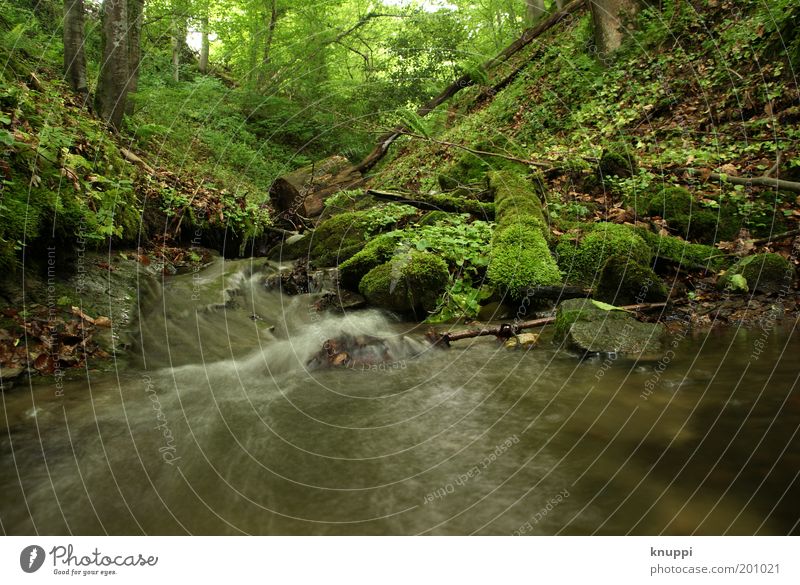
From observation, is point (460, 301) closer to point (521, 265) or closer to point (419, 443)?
point (521, 265)

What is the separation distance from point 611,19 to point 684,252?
29.4 ft

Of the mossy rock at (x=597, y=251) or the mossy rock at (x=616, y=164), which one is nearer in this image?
the mossy rock at (x=597, y=251)

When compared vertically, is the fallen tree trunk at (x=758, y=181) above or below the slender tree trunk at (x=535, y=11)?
below

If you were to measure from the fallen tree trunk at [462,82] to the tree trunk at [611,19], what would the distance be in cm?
388

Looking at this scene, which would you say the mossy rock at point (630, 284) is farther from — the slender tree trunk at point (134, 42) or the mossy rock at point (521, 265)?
the slender tree trunk at point (134, 42)

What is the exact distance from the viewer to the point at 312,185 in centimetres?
1395

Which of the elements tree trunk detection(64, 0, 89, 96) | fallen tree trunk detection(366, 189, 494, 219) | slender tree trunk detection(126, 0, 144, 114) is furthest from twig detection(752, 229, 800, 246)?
tree trunk detection(64, 0, 89, 96)

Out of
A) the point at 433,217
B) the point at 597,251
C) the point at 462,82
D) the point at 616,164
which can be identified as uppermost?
the point at 462,82

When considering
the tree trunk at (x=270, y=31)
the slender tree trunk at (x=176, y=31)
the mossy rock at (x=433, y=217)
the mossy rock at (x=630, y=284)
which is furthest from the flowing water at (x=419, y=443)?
the tree trunk at (x=270, y=31)

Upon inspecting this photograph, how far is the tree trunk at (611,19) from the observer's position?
12250mm

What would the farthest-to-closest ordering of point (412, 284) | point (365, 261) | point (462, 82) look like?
point (462, 82) < point (365, 261) < point (412, 284)

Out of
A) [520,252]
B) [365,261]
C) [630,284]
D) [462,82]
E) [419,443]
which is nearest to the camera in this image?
[419,443]

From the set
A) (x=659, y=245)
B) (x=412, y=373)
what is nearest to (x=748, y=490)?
(x=412, y=373)

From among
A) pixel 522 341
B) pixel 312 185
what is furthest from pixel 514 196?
pixel 312 185
